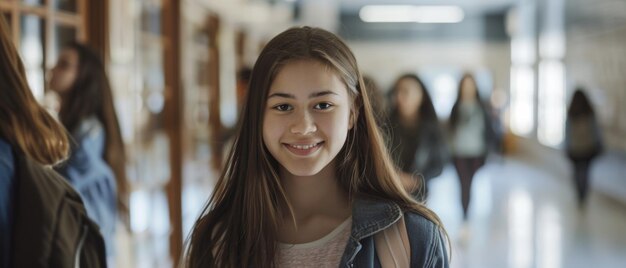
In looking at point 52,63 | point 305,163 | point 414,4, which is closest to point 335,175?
point 305,163

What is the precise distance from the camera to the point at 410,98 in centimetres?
541

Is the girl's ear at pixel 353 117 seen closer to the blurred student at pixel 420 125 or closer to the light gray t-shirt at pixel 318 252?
the light gray t-shirt at pixel 318 252

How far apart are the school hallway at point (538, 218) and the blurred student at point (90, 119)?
3741 mm

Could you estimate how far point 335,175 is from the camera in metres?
1.49

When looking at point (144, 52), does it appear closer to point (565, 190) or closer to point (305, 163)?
point (305, 163)

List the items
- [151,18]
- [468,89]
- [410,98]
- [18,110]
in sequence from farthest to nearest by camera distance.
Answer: [468,89] → [410,98] → [151,18] → [18,110]

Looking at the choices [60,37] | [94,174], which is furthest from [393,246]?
[60,37]

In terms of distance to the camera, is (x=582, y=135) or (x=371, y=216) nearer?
(x=371, y=216)

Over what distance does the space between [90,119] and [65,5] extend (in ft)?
2.59

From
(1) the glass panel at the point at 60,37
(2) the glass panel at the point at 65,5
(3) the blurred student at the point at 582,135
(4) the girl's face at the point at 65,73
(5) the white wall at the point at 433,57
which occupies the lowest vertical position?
(3) the blurred student at the point at 582,135

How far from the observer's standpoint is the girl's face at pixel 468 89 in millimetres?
7223

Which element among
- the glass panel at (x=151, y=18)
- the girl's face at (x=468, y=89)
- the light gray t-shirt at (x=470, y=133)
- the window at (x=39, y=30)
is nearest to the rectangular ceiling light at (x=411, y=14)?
the girl's face at (x=468, y=89)

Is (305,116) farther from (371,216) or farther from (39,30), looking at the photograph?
(39,30)

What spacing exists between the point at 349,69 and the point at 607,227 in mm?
7759
